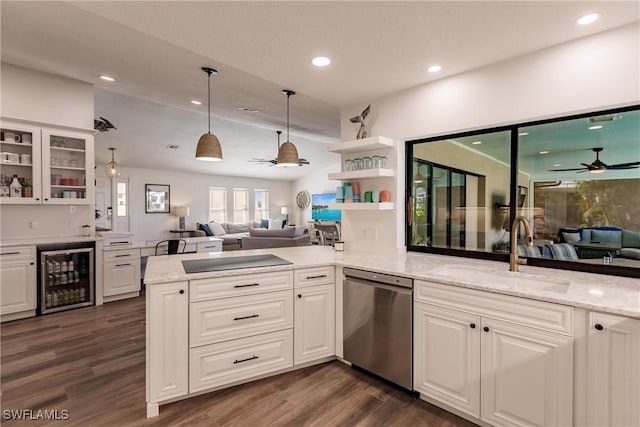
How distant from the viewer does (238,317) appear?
7.57 feet

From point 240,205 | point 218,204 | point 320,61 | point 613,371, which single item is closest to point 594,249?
point 613,371

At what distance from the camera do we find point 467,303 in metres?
1.94

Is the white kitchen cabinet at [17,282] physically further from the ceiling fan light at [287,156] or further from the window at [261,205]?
the window at [261,205]

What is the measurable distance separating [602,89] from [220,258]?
9.70 ft

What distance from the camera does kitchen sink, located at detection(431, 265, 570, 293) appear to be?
76.4 inches

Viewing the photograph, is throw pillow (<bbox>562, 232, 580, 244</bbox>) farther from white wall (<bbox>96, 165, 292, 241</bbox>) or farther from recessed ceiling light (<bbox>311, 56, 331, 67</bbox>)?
white wall (<bbox>96, 165, 292, 241</bbox>)

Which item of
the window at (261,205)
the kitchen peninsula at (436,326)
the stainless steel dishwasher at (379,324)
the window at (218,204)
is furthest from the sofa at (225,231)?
the stainless steel dishwasher at (379,324)

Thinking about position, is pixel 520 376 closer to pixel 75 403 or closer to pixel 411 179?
pixel 411 179

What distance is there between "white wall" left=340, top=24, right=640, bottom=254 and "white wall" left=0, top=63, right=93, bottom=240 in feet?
12.2

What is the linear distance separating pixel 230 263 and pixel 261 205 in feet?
30.7

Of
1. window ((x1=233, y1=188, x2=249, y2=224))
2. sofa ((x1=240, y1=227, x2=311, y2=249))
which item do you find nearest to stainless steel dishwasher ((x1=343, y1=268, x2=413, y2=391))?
sofa ((x1=240, y1=227, x2=311, y2=249))

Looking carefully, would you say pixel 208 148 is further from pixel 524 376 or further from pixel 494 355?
pixel 524 376

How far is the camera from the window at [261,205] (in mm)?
11570

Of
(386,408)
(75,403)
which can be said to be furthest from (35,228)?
(386,408)
